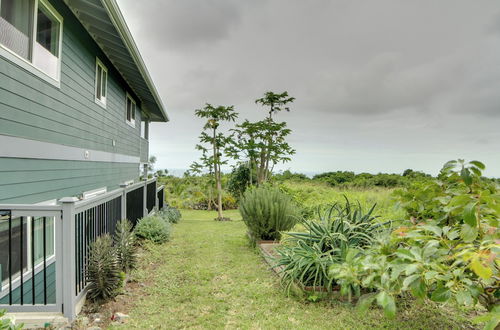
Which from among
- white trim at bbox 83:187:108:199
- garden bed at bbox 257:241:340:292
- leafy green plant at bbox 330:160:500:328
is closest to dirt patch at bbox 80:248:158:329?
garden bed at bbox 257:241:340:292

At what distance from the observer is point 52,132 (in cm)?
487

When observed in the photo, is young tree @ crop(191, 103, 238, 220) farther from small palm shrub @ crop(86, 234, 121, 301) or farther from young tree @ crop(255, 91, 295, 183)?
small palm shrub @ crop(86, 234, 121, 301)

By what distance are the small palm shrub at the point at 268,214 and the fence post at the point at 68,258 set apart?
3.76m

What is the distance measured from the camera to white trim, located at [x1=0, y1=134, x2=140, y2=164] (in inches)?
143

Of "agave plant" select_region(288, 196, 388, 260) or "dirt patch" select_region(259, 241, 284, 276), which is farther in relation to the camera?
"dirt patch" select_region(259, 241, 284, 276)

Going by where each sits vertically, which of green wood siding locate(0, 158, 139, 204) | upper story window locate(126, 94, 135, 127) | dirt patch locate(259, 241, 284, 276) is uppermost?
upper story window locate(126, 94, 135, 127)

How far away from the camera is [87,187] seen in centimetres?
661

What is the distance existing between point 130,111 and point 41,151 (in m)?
7.22

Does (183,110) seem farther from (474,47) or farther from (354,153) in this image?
(474,47)

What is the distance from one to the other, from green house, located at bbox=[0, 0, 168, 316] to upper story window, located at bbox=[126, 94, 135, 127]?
2513mm

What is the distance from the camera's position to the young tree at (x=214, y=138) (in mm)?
14375

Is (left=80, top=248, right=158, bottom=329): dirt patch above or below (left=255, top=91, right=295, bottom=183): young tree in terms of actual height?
below

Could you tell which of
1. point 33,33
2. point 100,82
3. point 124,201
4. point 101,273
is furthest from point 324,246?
point 100,82

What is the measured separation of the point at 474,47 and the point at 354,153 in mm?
11631
